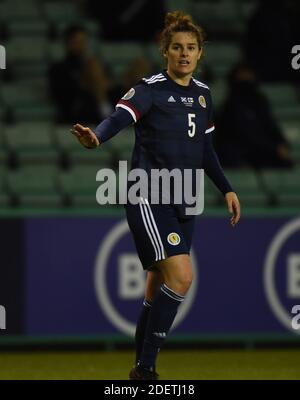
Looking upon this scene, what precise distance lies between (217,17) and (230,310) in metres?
4.54

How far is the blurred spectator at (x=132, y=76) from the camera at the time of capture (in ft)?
39.1

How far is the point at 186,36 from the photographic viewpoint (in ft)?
23.8

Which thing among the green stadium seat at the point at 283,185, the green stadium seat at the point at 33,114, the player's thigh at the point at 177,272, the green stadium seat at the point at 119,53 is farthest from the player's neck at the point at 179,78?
the green stadium seat at the point at 119,53

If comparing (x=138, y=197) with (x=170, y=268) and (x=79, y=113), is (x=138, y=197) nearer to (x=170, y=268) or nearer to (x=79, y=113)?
(x=170, y=268)

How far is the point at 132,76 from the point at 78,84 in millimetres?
527

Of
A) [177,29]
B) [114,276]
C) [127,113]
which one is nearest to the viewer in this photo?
[127,113]

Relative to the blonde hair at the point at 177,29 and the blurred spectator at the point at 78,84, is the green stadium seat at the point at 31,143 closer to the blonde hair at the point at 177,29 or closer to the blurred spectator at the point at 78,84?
the blurred spectator at the point at 78,84

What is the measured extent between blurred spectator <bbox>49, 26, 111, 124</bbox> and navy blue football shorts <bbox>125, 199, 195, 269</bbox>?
476 cm

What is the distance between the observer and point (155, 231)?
283 inches

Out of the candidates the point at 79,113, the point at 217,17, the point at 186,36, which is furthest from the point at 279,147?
the point at 186,36

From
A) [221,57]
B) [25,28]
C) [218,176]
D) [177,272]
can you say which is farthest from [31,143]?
[177,272]

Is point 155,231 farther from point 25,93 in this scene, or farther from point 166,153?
point 25,93

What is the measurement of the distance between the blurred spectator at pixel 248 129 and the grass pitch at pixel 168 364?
2087mm

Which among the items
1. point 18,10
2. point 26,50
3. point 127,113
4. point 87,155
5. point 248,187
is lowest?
point 127,113
